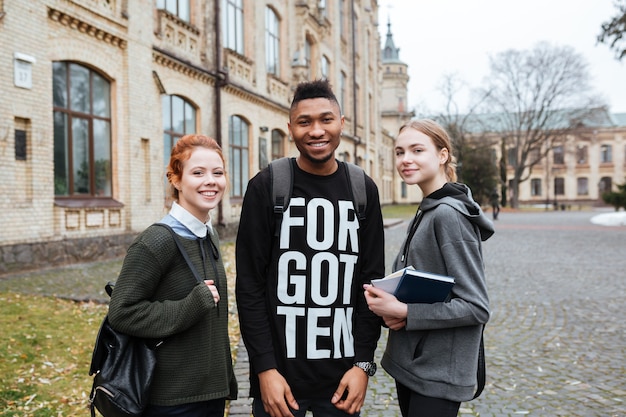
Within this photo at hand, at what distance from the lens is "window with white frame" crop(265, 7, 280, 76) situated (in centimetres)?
2155

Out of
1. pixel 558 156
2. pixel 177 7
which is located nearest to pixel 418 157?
pixel 177 7

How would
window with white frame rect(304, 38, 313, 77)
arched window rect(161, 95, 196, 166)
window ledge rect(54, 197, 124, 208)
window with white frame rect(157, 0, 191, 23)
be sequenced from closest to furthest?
window ledge rect(54, 197, 124, 208) → window with white frame rect(157, 0, 191, 23) → arched window rect(161, 95, 196, 166) → window with white frame rect(304, 38, 313, 77)

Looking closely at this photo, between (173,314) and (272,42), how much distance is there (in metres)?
21.5

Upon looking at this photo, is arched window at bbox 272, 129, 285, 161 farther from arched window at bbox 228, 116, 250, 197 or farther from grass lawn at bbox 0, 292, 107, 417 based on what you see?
grass lawn at bbox 0, 292, 107, 417

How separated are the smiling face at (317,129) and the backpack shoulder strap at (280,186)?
4.5 inches

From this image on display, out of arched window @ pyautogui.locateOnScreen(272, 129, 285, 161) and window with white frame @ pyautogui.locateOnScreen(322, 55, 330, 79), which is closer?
arched window @ pyautogui.locateOnScreen(272, 129, 285, 161)

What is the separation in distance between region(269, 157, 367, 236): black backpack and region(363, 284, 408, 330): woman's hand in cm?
34

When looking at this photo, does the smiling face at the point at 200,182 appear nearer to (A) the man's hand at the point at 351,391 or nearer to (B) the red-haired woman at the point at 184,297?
(B) the red-haired woman at the point at 184,297

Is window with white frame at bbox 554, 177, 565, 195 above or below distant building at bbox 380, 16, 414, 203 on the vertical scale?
below

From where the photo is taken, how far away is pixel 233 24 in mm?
18797

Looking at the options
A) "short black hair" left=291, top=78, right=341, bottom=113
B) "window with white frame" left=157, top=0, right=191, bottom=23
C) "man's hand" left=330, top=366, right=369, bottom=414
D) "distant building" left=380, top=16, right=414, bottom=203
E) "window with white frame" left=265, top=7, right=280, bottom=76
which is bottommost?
"man's hand" left=330, top=366, right=369, bottom=414

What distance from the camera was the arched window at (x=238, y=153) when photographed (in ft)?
61.9

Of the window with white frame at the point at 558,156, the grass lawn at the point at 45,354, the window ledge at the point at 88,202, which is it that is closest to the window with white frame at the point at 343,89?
the window ledge at the point at 88,202

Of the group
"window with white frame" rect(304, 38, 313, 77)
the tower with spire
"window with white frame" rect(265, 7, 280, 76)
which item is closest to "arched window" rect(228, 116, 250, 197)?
"window with white frame" rect(265, 7, 280, 76)
